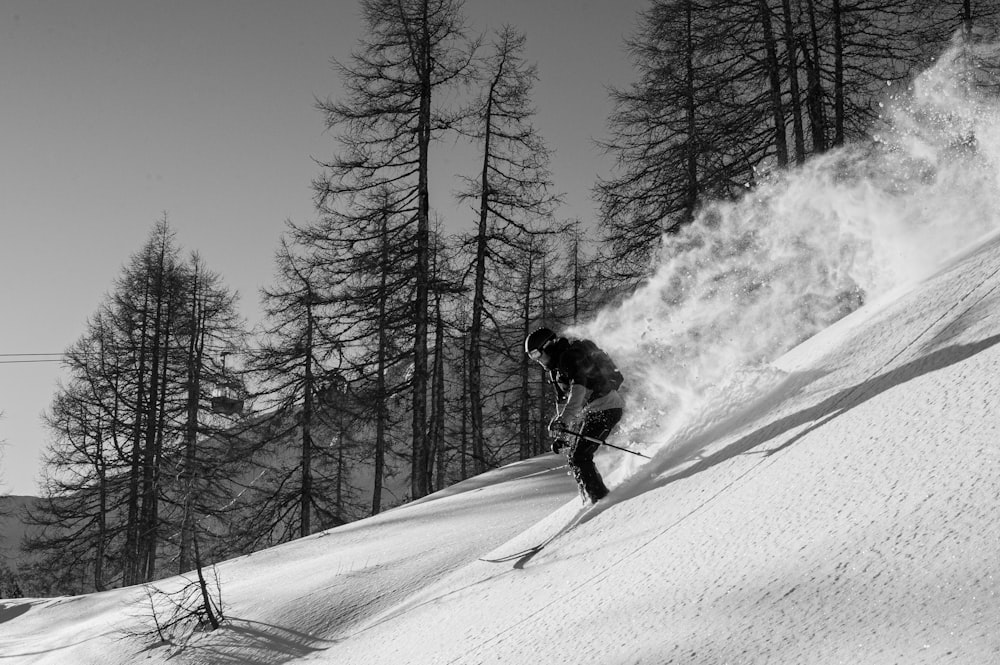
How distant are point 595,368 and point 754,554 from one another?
127 inches

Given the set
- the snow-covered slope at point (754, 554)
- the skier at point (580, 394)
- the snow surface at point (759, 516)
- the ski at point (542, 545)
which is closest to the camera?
Answer: the snow-covered slope at point (754, 554)

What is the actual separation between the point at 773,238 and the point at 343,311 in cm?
1118

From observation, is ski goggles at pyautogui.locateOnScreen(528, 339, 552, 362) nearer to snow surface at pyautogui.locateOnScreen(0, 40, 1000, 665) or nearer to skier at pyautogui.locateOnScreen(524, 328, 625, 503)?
skier at pyautogui.locateOnScreen(524, 328, 625, 503)

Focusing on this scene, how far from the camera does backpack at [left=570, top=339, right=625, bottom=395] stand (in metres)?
6.87

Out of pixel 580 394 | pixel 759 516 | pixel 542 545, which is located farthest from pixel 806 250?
pixel 759 516

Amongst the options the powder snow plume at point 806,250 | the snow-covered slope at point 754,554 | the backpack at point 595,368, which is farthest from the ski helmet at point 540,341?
the powder snow plume at point 806,250

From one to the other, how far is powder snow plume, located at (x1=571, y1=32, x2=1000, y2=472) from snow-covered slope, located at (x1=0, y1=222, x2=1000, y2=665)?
3.90 feet

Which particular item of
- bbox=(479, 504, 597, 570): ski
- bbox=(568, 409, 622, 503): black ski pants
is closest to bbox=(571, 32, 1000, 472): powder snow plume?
bbox=(568, 409, 622, 503): black ski pants

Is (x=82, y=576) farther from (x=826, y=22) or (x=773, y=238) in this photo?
(x=826, y=22)

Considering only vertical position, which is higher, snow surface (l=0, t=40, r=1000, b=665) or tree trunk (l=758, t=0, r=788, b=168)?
tree trunk (l=758, t=0, r=788, b=168)

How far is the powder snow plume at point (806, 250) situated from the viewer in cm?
868

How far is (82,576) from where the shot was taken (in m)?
24.5

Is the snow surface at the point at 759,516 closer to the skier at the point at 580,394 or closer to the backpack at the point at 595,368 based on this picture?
the skier at the point at 580,394

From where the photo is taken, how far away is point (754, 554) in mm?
3799
